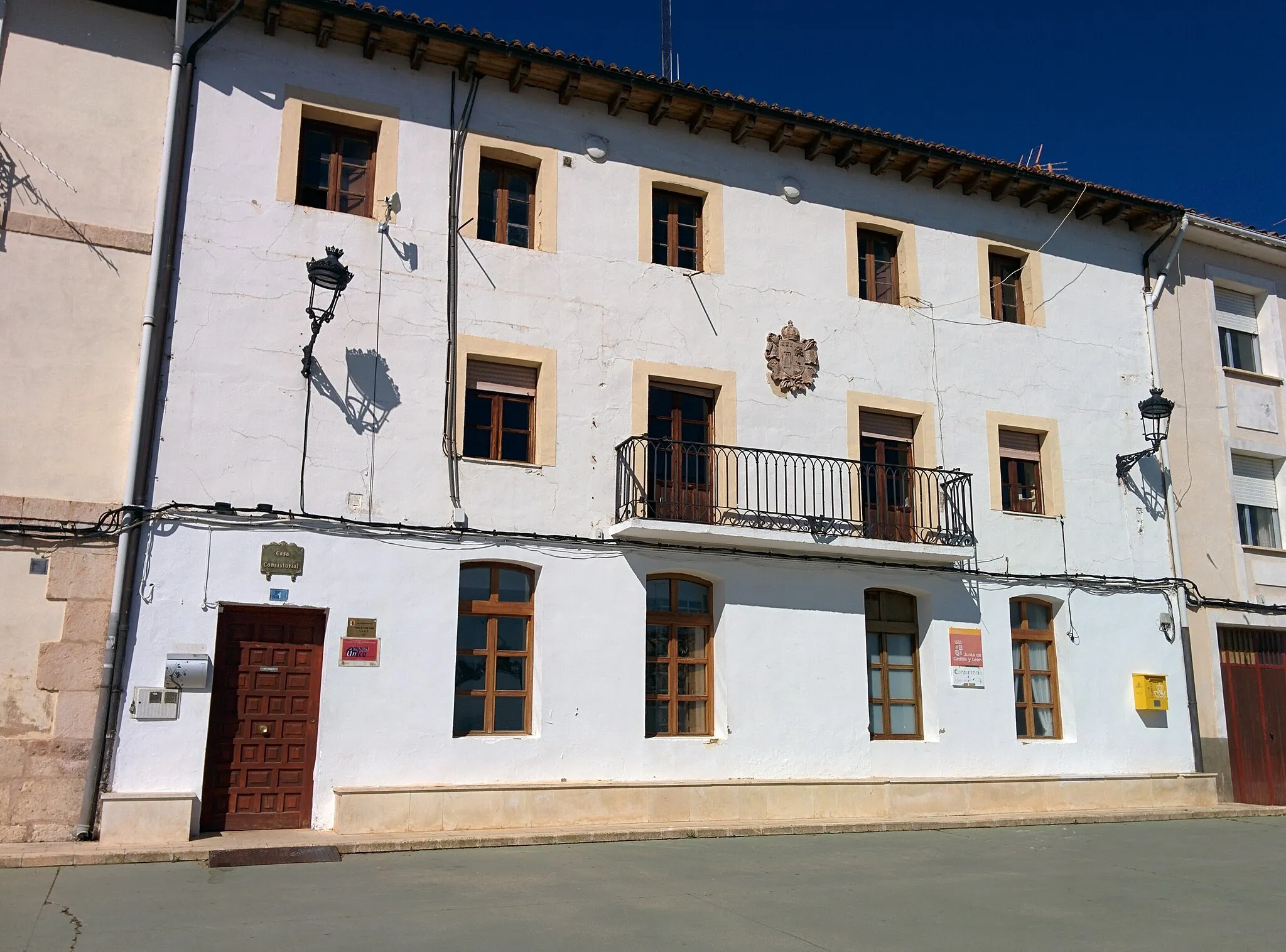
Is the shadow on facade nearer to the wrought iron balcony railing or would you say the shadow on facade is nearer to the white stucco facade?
the white stucco facade

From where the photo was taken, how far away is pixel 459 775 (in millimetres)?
11328

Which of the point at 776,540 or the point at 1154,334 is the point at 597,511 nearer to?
the point at 776,540

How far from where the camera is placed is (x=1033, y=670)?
14.8m

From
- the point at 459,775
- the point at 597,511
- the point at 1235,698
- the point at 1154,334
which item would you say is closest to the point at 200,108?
the point at 597,511

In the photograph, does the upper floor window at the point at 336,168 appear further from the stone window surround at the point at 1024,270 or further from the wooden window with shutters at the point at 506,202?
the stone window surround at the point at 1024,270

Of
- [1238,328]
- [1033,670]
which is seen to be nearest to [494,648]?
[1033,670]

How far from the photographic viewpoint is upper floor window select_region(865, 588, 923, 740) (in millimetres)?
13844

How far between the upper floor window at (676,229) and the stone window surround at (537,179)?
54.6 inches

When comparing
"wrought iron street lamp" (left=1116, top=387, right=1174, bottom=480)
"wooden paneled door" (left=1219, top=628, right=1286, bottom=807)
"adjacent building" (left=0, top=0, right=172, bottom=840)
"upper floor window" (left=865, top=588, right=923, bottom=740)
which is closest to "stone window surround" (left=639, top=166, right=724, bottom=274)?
"upper floor window" (left=865, top=588, right=923, bottom=740)

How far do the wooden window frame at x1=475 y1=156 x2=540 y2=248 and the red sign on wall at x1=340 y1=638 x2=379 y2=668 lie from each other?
4823mm

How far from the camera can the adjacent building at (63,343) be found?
396 inches

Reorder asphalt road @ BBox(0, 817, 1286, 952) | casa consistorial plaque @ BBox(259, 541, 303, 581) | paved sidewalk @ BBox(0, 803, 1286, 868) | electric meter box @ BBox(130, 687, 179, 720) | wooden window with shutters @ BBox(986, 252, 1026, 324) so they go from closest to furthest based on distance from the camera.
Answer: asphalt road @ BBox(0, 817, 1286, 952) < paved sidewalk @ BBox(0, 803, 1286, 868) < electric meter box @ BBox(130, 687, 179, 720) < casa consistorial plaque @ BBox(259, 541, 303, 581) < wooden window with shutters @ BBox(986, 252, 1026, 324)

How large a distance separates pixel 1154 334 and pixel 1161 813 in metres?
7.00

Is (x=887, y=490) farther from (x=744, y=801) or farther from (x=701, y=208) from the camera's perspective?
(x=744, y=801)
